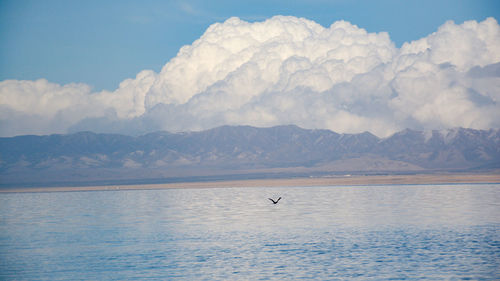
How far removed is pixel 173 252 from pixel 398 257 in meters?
22.1

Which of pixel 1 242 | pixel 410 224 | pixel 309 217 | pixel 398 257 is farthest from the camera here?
pixel 309 217

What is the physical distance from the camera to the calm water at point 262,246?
51.9 metres

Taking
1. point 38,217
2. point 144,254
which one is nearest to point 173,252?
point 144,254

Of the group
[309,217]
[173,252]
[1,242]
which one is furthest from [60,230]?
[309,217]

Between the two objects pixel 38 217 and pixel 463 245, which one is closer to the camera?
pixel 463 245

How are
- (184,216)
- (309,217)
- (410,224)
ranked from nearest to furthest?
(410,224) < (309,217) < (184,216)

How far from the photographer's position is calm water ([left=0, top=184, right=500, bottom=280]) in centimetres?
5194

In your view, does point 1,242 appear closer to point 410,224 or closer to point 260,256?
point 260,256

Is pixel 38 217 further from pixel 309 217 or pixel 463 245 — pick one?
pixel 463 245

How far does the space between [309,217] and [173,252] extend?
35.5 metres

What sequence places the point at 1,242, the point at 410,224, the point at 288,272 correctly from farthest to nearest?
the point at 410,224 → the point at 1,242 → the point at 288,272

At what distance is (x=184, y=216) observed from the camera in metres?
104

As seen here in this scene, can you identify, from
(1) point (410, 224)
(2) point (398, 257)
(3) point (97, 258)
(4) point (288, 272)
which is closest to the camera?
(4) point (288, 272)

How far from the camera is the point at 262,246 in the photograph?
6531cm
